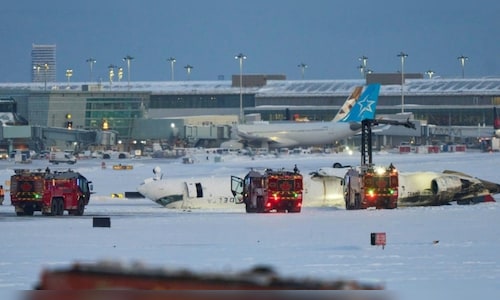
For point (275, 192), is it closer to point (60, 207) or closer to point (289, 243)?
point (60, 207)

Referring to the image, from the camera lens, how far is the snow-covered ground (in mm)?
21859

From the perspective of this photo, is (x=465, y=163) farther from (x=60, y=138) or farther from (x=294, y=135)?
(x=60, y=138)

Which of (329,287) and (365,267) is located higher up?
(329,287)

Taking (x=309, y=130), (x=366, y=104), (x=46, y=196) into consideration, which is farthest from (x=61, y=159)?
(x=46, y=196)

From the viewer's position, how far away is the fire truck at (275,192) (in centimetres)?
5131

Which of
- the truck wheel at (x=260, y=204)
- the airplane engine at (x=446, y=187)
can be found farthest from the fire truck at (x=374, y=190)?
the truck wheel at (x=260, y=204)

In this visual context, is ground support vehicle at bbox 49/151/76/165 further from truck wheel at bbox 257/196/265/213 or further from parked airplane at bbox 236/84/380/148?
truck wheel at bbox 257/196/265/213

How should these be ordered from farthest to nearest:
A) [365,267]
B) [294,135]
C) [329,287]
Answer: [294,135] < [365,267] < [329,287]

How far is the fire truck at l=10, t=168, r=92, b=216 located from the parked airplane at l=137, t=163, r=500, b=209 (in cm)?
713

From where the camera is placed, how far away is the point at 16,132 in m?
153

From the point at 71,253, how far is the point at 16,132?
127483 mm

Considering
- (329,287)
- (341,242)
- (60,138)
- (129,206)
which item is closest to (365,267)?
(341,242)

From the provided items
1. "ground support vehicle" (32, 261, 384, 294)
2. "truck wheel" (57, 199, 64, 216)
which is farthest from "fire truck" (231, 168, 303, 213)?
"ground support vehicle" (32, 261, 384, 294)

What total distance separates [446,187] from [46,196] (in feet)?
67.4
